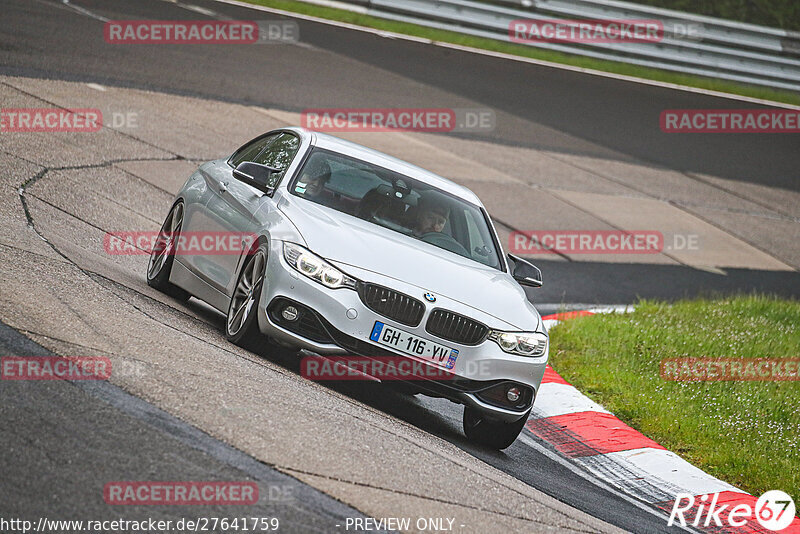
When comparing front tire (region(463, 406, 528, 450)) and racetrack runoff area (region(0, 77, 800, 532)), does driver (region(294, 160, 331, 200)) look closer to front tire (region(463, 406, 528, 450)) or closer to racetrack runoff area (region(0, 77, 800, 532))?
racetrack runoff area (region(0, 77, 800, 532))

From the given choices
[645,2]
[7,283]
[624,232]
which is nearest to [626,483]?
[7,283]

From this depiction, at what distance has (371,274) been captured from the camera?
6949mm

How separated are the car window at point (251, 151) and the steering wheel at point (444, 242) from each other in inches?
70.0

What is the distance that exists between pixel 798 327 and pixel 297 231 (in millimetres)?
6918

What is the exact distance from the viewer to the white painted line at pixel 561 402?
8.98 m

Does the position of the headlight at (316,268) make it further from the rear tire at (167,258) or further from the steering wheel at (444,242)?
the rear tire at (167,258)

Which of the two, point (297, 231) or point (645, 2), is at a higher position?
point (645, 2)

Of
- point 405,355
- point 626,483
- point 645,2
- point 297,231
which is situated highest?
point 645,2

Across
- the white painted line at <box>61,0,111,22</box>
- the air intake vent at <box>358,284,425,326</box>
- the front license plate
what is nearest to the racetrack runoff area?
the front license plate

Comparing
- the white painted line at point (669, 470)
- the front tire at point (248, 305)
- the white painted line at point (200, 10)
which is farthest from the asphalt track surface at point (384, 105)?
the front tire at point (248, 305)

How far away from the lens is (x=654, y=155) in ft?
72.6

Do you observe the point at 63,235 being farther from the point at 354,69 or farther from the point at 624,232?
the point at 354,69

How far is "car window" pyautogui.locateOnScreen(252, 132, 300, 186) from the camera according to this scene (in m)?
8.33

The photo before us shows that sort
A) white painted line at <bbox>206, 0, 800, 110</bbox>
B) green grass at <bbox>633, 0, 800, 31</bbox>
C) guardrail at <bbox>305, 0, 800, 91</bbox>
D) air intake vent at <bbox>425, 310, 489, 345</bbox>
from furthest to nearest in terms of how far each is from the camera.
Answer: green grass at <bbox>633, 0, 800, 31</bbox>
guardrail at <bbox>305, 0, 800, 91</bbox>
white painted line at <bbox>206, 0, 800, 110</bbox>
air intake vent at <bbox>425, 310, 489, 345</bbox>
